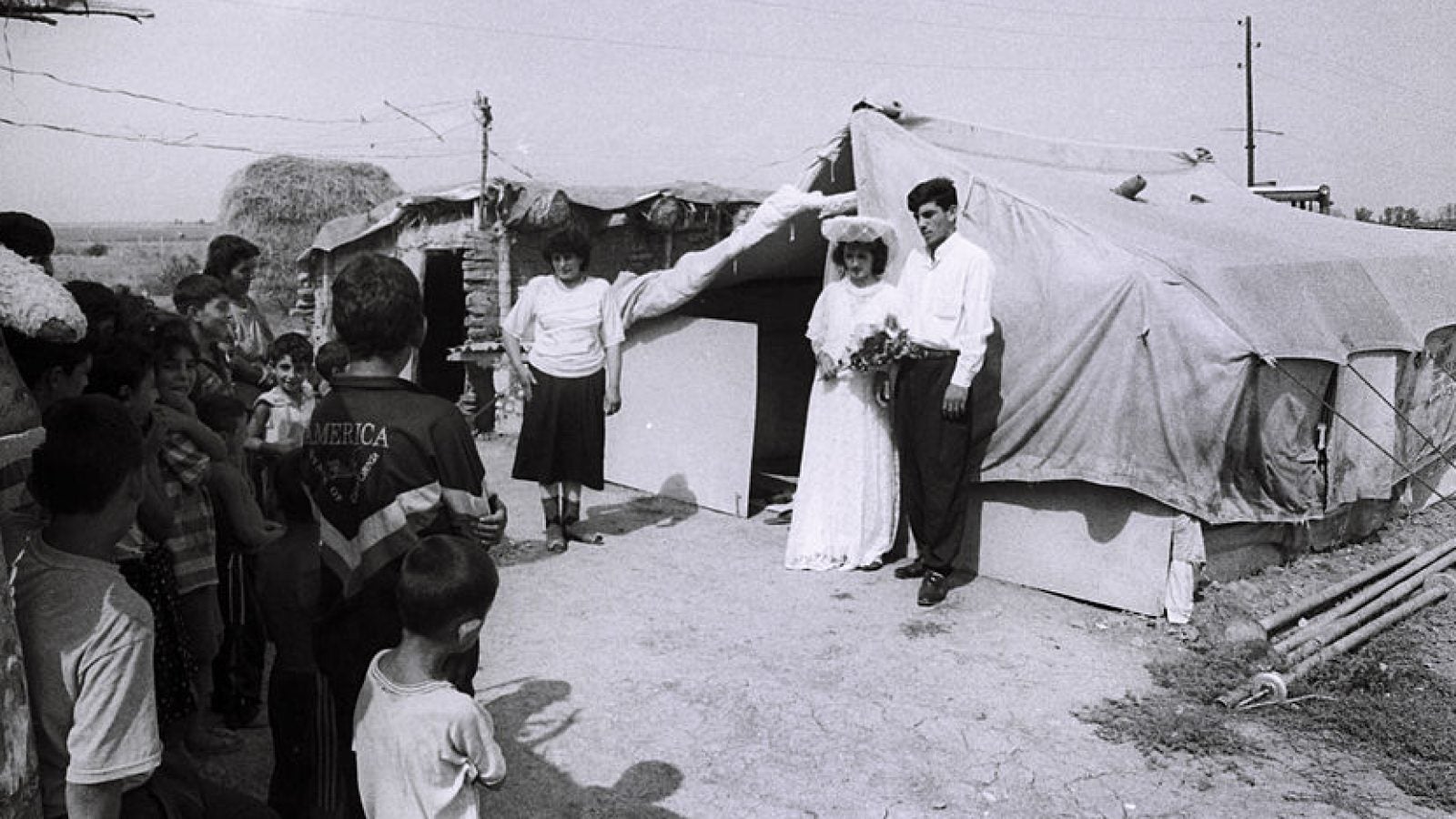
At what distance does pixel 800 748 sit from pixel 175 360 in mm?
2555

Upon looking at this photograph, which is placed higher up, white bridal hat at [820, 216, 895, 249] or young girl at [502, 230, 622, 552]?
white bridal hat at [820, 216, 895, 249]

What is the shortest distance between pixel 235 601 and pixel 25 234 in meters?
1.50

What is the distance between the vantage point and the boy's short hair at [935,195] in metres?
5.40

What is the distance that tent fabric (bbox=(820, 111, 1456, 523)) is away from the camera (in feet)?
17.2

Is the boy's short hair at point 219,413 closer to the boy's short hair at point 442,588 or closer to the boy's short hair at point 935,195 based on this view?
the boy's short hair at point 442,588

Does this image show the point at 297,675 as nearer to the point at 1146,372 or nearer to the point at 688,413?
the point at 1146,372

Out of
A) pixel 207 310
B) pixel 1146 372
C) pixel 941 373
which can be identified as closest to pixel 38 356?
pixel 207 310

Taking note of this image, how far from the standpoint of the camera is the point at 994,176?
22.1 feet

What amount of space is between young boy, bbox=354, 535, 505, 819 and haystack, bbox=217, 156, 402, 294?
58.0ft

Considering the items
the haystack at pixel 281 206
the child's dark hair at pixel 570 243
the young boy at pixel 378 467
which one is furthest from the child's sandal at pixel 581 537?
the haystack at pixel 281 206

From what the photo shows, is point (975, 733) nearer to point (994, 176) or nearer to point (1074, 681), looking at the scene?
point (1074, 681)

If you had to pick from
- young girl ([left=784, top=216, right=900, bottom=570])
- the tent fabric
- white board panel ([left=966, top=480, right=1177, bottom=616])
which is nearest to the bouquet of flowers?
young girl ([left=784, top=216, right=900, bottom=570])

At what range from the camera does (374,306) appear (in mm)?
2525

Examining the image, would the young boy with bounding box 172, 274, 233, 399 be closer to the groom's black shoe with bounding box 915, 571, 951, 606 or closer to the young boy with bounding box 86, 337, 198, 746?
the young boy with bounding box 86, 337, 198, 746
